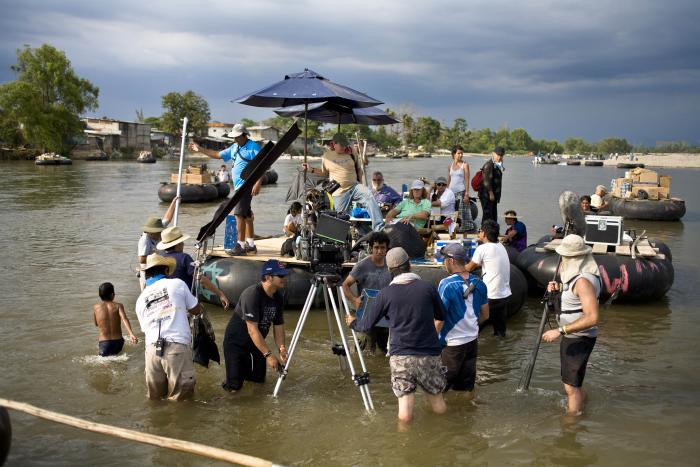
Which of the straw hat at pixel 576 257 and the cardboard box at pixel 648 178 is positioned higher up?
the cardboard box at pixel 648 178

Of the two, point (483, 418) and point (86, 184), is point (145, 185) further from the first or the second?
A: point (483, 418)

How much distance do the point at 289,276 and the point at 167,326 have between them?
4016 mm

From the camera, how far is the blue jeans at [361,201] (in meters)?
10.1

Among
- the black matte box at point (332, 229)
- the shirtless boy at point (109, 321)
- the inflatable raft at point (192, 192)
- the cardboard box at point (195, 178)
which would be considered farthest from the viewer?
the cardboard box at point (195, 178)

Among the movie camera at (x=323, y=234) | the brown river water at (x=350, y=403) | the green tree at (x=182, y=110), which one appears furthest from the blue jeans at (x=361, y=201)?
the green tree at (x=182, y=110)

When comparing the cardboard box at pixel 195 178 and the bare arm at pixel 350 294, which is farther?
the cardboard box at pixel 195 178

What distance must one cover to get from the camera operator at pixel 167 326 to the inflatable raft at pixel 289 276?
3.53 metres

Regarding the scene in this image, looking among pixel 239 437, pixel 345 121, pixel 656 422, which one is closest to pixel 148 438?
pixel 239 437

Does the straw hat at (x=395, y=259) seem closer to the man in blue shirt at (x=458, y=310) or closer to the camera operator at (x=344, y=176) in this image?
the man in blue shirt at (x=458, y=310)

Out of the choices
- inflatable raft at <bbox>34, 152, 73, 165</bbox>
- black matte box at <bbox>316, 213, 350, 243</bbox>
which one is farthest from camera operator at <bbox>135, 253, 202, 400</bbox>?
inflatable raft at <bbox>34, 152, 73, 165</bbox>

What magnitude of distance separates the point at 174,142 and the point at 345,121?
103m

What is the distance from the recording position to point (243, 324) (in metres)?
6.34

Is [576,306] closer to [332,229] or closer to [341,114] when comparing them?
[332,229]

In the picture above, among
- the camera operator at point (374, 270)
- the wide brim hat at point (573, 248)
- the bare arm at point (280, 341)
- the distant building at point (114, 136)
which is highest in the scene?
the distant building at point (114, 136)
